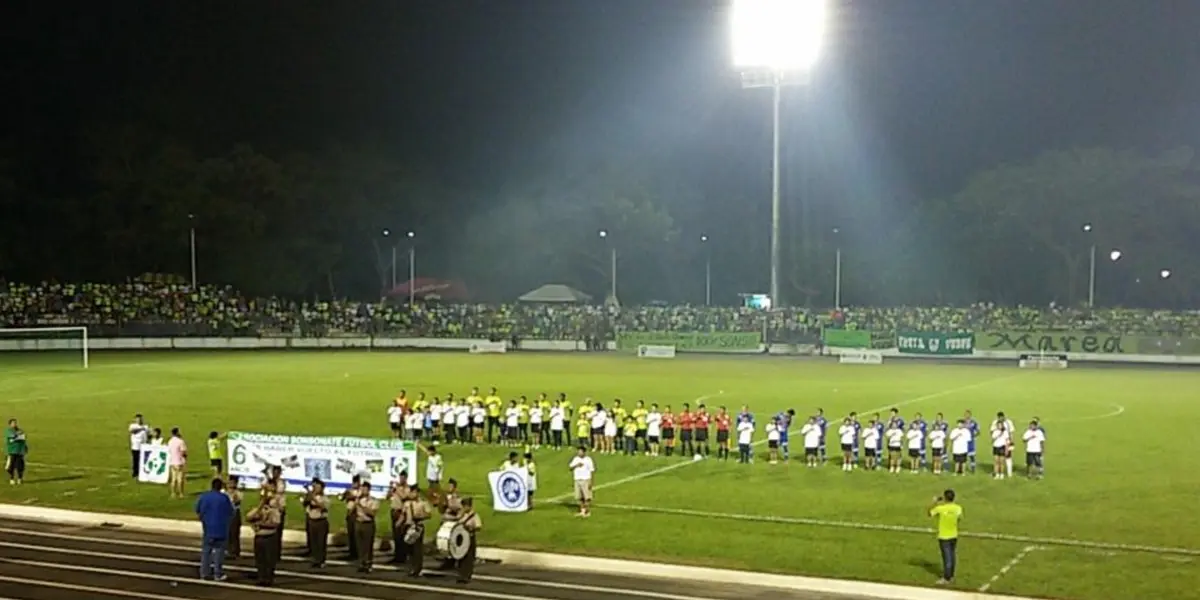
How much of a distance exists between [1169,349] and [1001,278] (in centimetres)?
3699

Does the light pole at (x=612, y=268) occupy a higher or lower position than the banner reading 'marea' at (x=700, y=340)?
higher

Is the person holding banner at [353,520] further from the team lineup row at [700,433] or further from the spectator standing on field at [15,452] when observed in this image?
the team lineup row at [700,433]

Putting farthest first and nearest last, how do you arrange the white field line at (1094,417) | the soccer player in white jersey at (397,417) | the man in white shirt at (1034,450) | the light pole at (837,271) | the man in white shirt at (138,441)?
the light pole at (837,271)
the white field line at (1094,417)
the soccer player in white jersey at (397,417)
the man in white shirt at (1034,450)
the man in white shirt at (138,441)

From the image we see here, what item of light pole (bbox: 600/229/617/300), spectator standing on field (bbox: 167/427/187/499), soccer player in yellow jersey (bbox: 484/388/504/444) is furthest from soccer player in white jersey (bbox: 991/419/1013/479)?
light pole (bbox: 600/229/617/300)

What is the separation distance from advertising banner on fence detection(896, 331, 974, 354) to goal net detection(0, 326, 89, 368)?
135ft

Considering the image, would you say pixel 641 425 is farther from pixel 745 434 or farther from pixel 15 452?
pixel 15 452

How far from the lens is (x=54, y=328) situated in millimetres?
67938

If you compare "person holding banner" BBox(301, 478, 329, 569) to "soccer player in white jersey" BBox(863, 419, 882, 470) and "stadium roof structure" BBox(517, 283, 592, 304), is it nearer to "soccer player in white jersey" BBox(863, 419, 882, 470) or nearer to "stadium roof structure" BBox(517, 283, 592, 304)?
"soccer player in white jersey" BBox(863, 419, 882, 470)

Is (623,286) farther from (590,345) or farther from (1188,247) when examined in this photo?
(1188,247)

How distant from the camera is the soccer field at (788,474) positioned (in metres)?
18.9

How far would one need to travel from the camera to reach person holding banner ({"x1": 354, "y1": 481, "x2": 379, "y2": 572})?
59.1 ft

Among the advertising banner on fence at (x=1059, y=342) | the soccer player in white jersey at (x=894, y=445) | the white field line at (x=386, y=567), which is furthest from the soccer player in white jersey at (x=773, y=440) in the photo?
the advertising banner on fence at (x=1059, y=342)

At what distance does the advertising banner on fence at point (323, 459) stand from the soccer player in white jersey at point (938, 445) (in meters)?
11.6

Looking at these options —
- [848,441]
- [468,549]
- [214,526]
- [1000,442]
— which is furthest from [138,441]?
[1000,442]
